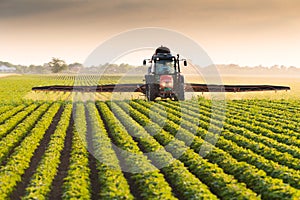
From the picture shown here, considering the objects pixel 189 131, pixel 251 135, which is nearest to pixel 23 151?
pixel 189 131

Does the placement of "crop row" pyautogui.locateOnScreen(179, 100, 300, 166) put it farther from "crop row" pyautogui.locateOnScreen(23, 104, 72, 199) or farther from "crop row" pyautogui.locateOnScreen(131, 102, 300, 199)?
"crop row" pyautogui.locateOnScreen(23, 104, 72, 199)

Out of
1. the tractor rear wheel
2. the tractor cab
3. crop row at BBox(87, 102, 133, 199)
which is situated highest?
the tractor cab

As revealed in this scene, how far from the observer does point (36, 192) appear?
28.9 feet

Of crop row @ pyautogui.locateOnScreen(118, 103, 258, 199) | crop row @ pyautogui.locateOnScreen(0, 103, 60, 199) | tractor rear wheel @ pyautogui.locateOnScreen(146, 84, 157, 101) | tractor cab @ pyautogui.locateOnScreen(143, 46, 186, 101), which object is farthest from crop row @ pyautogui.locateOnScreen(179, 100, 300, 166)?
crop row @ pyautogui.locateOnScreen(0, 103, 60, 199)

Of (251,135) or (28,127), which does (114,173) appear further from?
(28,127)

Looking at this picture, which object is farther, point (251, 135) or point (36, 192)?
point (251, 135)

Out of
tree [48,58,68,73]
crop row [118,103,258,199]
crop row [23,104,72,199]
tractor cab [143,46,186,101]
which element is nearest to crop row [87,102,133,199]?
crop row [23,104,72,199]

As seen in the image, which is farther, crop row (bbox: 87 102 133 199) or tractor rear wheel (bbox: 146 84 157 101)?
tractor rear wheel (bbox: 146 84 157 101)

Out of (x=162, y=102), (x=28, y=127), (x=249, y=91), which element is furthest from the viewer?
(x=249, y=91)

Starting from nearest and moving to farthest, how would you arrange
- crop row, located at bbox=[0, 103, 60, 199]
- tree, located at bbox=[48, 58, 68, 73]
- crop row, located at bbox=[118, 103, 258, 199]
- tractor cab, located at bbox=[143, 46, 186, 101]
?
crop row, located at bbox=[118, 103, 258, 199] → crop row, located at bbox=[0, 103, 60, 199] → tractor cab, located at bbox=[143, 46, 186, 101] → tree, located at bbox=[48, 58, 68, 73]

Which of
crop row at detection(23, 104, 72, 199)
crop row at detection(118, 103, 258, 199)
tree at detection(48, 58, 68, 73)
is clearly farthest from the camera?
tree at detection(48, 58, 68, 73)

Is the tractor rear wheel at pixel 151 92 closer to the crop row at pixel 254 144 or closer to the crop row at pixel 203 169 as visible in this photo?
the crop row at pixel 254 144

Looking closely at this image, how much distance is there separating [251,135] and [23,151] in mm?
7745

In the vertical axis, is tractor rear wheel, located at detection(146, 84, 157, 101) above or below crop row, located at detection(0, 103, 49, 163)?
above
